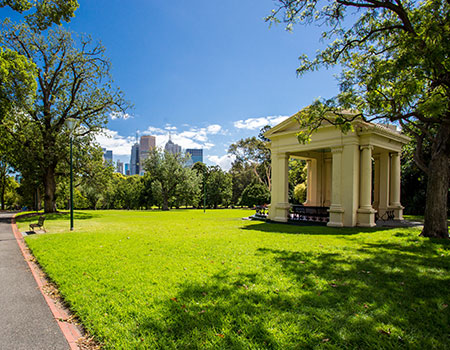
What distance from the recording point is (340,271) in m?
5.96

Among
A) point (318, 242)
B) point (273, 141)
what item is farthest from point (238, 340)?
point (273, 141)

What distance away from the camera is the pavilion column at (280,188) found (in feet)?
57.4

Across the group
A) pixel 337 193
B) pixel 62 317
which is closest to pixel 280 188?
pixel 337 193

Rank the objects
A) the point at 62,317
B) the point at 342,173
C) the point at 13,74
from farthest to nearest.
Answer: the point at 342,173 < the point at 13,74 < the point at 62,317

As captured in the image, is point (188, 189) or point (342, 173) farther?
point (188, 189)

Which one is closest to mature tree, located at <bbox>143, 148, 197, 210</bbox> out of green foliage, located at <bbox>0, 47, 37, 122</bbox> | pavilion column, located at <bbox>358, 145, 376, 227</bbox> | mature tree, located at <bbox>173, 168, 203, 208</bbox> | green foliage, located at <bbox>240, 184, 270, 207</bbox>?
mature tree, located at <bbox>173, 168, 203, 208</bbox>

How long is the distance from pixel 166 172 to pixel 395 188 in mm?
29041

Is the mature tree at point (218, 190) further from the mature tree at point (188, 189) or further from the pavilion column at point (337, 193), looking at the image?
the pavilion column at point (337, 193)

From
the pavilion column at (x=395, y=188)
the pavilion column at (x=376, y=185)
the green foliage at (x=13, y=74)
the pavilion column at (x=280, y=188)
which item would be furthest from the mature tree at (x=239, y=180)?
the green foliage at (x=13, y=74)

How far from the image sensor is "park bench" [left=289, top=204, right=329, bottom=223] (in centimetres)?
1668

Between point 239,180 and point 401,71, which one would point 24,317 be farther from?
point 239,180

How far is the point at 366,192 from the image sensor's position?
569 inches

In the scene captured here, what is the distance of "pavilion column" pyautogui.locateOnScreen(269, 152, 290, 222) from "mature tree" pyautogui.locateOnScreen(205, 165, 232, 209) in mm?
31915

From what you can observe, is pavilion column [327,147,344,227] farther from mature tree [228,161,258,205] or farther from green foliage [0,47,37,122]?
mature tree [228,161,258,205]
